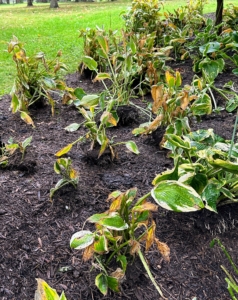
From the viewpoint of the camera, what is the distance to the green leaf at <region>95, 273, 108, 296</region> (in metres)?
1.46

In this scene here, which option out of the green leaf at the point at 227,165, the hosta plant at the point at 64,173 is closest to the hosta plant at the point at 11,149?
the hosta plant at the point at 64,173

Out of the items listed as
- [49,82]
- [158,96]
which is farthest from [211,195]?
[49,82]

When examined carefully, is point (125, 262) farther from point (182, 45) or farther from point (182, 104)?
point (182, 45)

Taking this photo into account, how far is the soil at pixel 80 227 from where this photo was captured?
1.62 meters

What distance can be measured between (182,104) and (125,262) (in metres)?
1.18

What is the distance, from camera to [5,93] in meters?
4.04

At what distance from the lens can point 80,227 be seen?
187cm

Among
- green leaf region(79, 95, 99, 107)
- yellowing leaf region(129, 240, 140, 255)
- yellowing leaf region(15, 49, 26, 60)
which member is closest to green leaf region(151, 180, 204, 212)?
yellowing leaf region(129, 240, 140, 255)

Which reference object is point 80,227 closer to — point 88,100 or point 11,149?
point 11,149

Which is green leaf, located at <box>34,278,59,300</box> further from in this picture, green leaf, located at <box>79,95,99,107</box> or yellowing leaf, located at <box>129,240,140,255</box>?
green leaf, located at <box>79,95,99,107</box>

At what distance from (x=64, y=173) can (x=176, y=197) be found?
33.1 inches

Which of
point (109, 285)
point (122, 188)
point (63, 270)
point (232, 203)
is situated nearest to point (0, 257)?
point (63, 270)

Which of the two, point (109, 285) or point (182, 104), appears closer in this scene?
point (109, 285)

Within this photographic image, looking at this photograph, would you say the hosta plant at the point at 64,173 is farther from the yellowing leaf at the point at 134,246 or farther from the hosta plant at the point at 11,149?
the yellowing leaf at the point at 134,246
